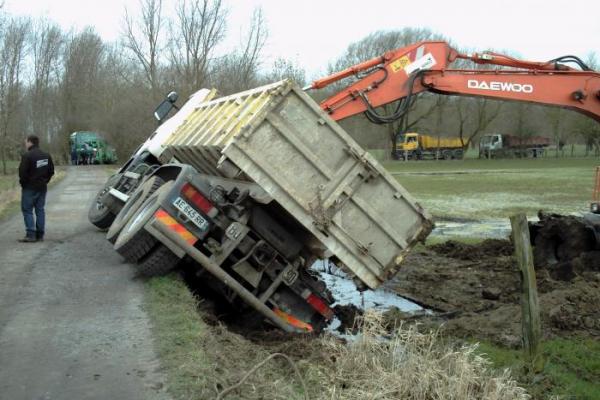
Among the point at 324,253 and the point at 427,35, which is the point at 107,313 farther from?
the point at 427,35

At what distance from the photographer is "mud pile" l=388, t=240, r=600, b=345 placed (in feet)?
25.0

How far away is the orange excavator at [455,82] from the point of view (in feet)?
34.1

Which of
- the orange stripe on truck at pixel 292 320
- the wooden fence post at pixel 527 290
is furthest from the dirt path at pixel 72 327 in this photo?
the wooden fence post at pixel 527 290

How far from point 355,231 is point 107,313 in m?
2.83

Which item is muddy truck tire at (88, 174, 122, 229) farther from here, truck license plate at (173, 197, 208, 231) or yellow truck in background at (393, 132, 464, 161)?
yellow truck in background at (393, 132, 464, 161)

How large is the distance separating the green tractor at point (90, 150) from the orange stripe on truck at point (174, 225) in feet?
147

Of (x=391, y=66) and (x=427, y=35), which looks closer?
(x=391, y=66)

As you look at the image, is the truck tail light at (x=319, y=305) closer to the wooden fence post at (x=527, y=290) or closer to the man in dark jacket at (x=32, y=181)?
the wooden fence post at (x=527, y=290)

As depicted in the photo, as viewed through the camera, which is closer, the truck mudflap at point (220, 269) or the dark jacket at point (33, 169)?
the truck mudflap at point (220, 269)

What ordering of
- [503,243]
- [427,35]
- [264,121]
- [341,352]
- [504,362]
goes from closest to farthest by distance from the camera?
[341,352] < [504,362] < [264,121] < [503,243] < [427,35]

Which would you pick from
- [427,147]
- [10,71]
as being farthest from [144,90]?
[427,147]

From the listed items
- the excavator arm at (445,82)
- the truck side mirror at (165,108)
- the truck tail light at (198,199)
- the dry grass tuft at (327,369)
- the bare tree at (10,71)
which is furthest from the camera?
the bare tree at (10,71)

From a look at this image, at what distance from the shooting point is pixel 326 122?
24.9ft

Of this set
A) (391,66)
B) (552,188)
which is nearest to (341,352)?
(391,66)
